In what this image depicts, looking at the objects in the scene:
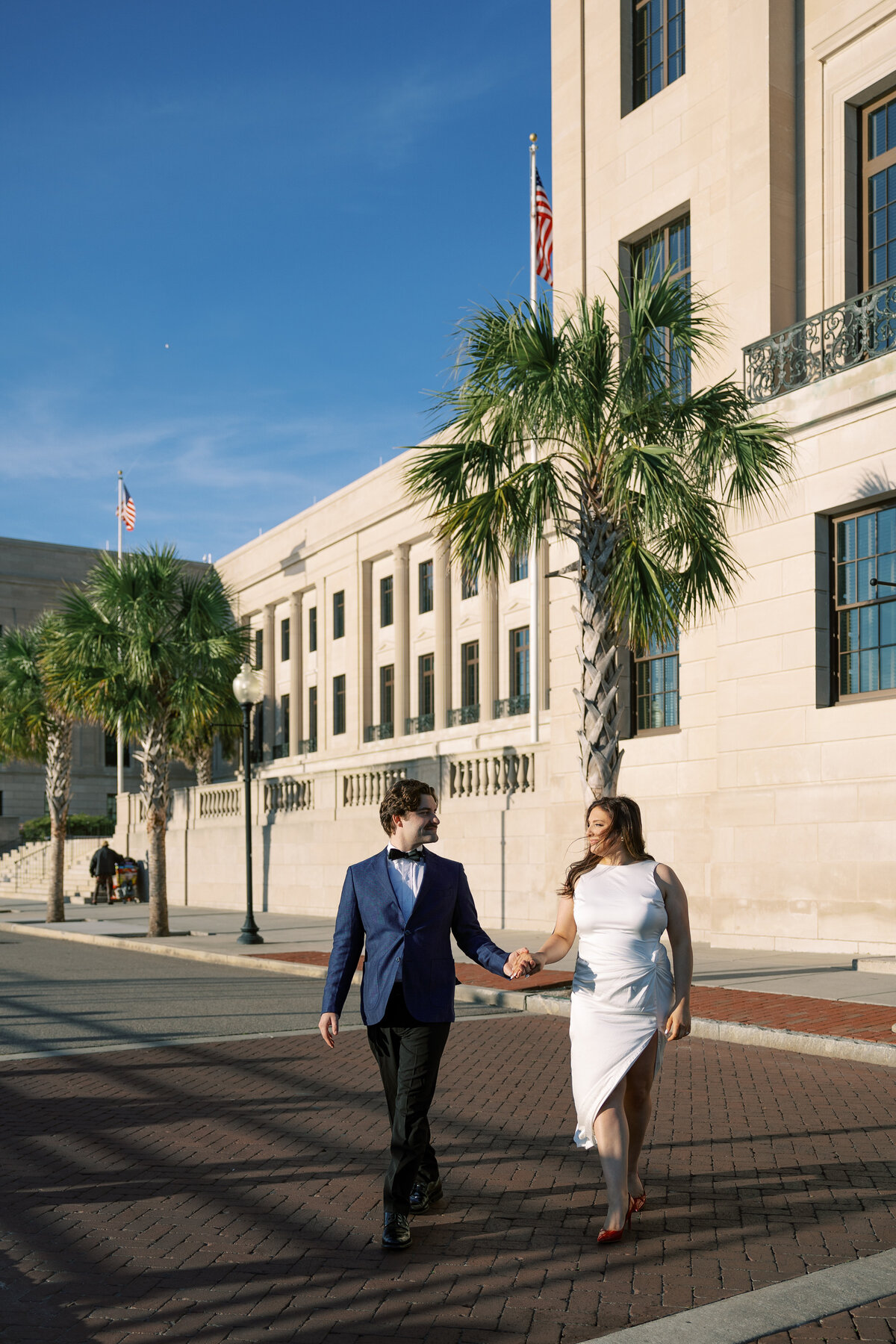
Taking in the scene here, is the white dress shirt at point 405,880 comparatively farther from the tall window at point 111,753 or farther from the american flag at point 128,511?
the tall window at point 111,753

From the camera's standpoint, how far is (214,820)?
114 feet

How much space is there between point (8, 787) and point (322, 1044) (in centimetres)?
5700

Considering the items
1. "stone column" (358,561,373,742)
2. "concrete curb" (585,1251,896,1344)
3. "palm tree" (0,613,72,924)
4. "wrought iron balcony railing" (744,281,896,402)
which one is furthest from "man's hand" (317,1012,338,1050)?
"stone column" (358,561,373,742)

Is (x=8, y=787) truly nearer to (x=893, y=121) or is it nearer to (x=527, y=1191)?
(x=893, y=121)

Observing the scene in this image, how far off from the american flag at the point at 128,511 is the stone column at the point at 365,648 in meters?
10.1

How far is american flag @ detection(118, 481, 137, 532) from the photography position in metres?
48.3

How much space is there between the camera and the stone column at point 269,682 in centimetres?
5056

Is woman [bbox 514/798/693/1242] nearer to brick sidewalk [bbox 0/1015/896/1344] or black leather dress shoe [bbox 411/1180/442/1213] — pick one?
brick sidewalk [bbox 0/1015/896/1344]

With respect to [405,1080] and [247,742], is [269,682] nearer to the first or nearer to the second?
[247,742]

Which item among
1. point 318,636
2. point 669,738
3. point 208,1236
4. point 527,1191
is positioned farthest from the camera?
point 318,636

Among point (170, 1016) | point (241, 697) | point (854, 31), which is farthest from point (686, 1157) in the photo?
point (854, 31)

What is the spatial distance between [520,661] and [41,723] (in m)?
14.5

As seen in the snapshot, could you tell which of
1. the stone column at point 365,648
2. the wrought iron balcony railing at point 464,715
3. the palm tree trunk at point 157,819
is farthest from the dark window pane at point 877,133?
the stone column at point 365,648

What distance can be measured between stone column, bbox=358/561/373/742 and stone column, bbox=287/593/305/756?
5079 millimetres
